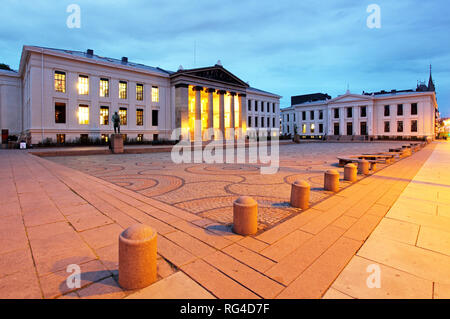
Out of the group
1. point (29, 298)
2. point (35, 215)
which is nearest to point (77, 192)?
point (35, 215)

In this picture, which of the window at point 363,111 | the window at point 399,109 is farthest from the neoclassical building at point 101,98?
the window at point 399,109

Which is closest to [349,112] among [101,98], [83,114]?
[101,98]

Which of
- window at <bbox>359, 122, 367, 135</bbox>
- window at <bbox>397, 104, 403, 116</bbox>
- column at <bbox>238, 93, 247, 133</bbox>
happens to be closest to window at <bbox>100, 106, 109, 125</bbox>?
column at <bbox>238, 93, 247, 133</bbox>

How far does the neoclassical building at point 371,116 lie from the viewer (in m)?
59.2

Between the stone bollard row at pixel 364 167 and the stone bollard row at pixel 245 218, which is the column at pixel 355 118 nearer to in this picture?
the stone bollard row at pixel 364 167

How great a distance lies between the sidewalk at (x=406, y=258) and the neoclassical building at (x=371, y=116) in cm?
5034

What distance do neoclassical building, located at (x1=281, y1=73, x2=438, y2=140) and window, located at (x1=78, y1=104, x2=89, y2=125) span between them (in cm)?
4123

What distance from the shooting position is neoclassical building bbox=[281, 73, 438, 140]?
59.2 metres

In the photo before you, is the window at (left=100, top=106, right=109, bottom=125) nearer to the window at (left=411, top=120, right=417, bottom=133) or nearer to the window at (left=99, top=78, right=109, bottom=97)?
the window at (left=99, top=78, right=109, bottom=97)

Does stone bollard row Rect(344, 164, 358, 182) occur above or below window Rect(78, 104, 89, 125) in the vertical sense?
below

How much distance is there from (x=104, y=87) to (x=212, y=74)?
20361 millimetres
